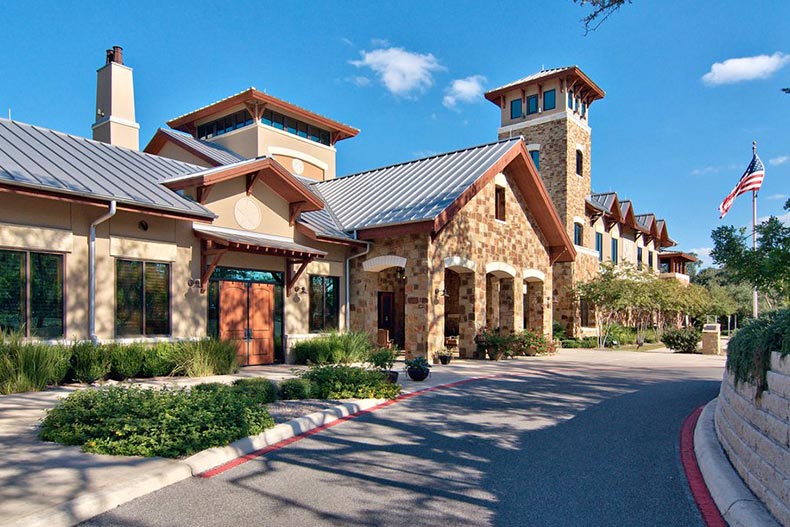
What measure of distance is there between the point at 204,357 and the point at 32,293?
3.67 meters

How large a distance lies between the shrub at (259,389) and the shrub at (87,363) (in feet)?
11.5

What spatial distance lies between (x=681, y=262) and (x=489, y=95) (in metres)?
27.9

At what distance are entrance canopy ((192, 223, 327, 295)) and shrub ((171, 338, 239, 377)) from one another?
171 cm

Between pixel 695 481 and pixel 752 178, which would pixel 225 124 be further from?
pixel 695 481

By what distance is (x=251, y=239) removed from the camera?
51.5ft

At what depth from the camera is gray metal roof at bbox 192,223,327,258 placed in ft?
48.0

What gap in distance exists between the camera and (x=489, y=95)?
33344 millimetres

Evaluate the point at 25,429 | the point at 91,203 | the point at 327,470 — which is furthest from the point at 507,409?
the point at 91,203

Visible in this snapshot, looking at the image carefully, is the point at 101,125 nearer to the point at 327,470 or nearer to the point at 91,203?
the point at 91,203

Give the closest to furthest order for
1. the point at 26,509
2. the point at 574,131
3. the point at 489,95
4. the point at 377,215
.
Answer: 1. the point at 26,509
2. the point at 377,215
3. the point at 574,131
4. the point at 489,95

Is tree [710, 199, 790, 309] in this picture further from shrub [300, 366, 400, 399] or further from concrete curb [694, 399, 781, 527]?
shrub [300, 366, 400, 399]

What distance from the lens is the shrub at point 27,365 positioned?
1050 cm

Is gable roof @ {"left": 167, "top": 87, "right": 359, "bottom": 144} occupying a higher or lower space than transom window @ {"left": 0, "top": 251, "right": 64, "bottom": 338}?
higher

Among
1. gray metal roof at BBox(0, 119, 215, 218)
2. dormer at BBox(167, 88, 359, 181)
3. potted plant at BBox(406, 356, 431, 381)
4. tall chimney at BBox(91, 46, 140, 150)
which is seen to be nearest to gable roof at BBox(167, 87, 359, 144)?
dormer at BBox(167, 88, 359, 181)
